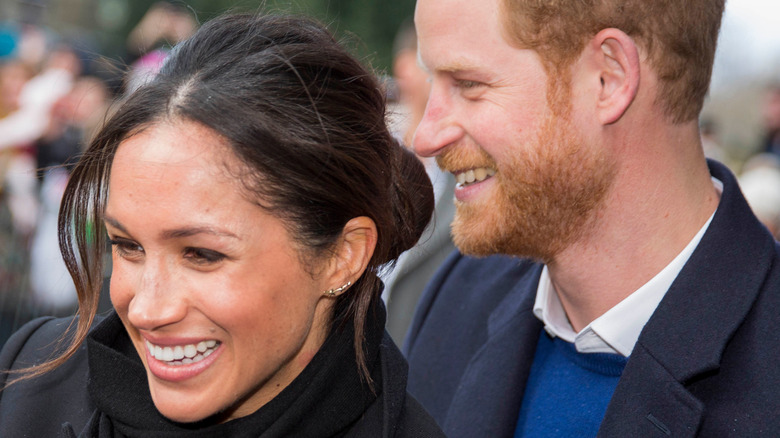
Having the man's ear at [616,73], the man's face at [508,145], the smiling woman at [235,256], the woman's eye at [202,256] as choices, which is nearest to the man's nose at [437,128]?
the man's face at [508,145]

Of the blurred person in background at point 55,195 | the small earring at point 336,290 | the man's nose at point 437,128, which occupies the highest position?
the man's nose at point 437,128

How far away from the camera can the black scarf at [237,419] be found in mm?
2168

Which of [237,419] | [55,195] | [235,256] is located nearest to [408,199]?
[235,256]

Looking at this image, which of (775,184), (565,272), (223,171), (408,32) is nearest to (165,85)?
(223,171)

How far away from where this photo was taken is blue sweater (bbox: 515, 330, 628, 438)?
252 cm

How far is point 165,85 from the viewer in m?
2.16

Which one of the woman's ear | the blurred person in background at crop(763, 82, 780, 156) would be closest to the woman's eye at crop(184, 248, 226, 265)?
the woman's ear

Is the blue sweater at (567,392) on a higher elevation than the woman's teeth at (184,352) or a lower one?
lower

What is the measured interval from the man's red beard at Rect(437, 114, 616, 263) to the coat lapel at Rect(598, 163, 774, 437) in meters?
0.36

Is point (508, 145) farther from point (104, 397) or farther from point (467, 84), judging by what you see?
point (104, 397)

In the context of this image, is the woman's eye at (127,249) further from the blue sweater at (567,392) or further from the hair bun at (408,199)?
the blue sweater at (567,392)

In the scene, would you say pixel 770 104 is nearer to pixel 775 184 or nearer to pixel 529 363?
pixel 775 184

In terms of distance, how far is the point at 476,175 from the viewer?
2705 millimetres

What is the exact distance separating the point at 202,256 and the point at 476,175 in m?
1.04
